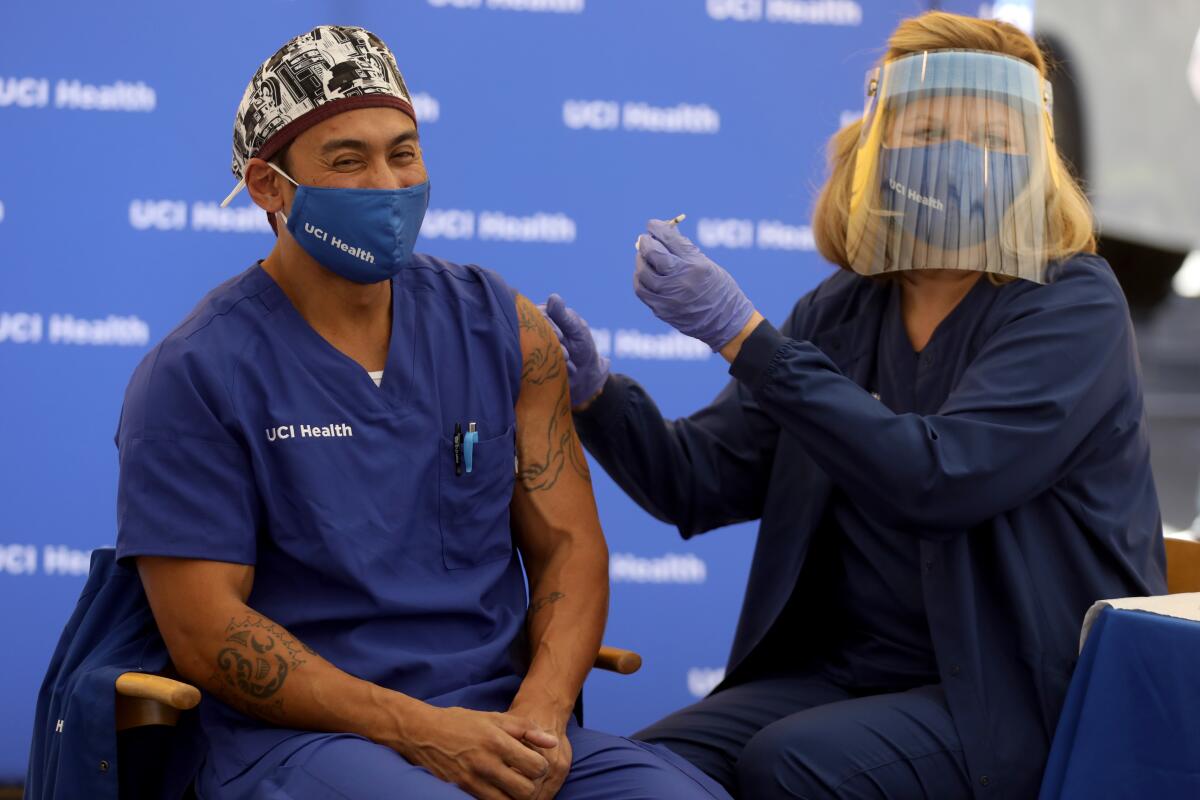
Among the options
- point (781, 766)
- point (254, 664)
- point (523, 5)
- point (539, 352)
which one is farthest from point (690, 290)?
point (523, 5)

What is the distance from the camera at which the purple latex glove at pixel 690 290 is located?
212cm

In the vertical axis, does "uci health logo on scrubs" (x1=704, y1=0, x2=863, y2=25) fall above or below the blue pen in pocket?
above

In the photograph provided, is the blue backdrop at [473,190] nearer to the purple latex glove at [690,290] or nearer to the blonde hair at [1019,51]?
the blonde hair at [1019,51]

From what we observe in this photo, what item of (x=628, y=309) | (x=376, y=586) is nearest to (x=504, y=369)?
(x=376, y=586)

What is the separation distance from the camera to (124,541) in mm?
1821

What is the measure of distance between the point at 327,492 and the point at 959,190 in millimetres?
1092

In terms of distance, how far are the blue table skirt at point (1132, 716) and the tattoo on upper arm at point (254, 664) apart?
1.06m

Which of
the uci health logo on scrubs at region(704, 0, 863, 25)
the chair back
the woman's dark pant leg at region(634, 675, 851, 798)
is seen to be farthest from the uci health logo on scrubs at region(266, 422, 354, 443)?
the uci health logo on scrubs at region(704, 0, 863, 25)

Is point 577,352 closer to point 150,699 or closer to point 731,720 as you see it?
point 731,720

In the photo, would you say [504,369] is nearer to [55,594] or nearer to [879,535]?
[879,535]

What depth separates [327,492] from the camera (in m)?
1.89

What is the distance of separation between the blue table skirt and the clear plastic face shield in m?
0.63

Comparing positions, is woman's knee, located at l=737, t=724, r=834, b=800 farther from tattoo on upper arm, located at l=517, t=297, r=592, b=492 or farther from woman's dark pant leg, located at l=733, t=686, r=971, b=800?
tattoo on upper arm, located at l=517, t=297, r=592, b=492

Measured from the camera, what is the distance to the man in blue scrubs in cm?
181
